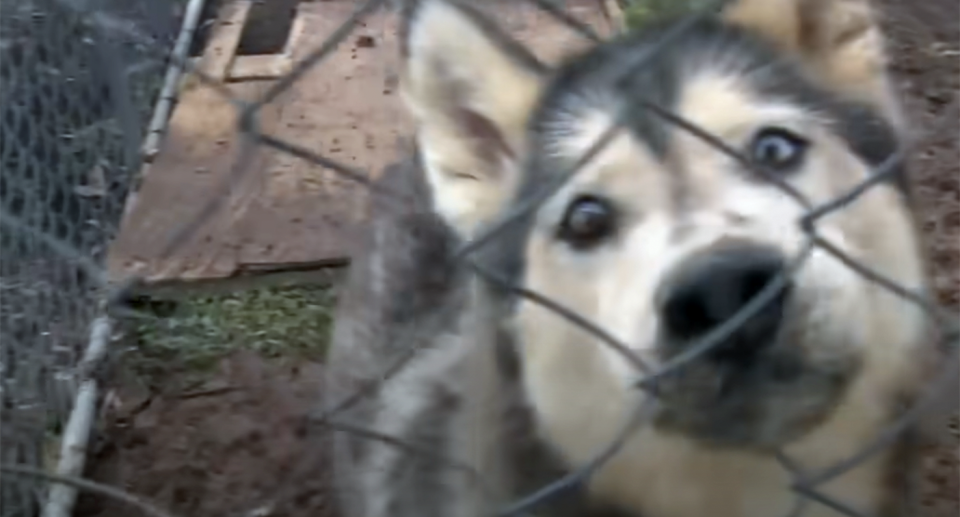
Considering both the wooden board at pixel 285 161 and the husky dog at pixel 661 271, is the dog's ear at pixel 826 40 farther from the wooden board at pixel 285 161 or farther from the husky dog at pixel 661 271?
the wooden board at pixel 285 161

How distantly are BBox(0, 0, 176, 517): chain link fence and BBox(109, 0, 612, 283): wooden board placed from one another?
135mm

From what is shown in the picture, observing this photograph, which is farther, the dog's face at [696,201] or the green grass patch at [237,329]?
the green grass patch at [237,329]

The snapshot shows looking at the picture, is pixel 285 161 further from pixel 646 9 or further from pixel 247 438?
pixel 646 9

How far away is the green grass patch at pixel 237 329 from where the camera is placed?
3.88 meters

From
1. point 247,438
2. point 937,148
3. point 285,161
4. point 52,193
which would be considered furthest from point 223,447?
point 937,148

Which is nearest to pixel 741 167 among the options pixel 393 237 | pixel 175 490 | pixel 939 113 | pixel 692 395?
pixel 692 395

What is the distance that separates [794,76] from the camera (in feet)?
8.95

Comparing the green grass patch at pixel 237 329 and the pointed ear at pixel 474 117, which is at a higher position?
the pointed ear at pixel 474 117

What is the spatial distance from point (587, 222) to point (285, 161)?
6.18 feet

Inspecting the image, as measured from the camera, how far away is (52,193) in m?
3.83

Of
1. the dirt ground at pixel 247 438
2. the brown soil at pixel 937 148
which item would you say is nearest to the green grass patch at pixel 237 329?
the dirt ground at pixel 247 438

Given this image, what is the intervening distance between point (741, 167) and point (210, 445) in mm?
1751

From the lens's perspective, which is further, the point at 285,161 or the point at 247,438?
the point at 285,161

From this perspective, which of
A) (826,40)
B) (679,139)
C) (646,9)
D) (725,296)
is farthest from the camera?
(646,9)
